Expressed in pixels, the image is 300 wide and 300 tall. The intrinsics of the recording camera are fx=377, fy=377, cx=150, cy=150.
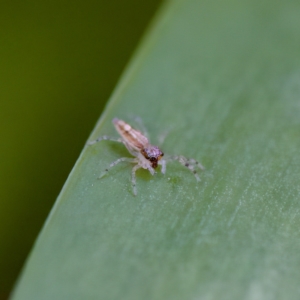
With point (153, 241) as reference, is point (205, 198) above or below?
above

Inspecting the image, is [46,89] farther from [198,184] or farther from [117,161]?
[198,184]

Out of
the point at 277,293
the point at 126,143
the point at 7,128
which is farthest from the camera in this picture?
the point at 7,128

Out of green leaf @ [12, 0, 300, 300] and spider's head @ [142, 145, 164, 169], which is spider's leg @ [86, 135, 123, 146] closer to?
green leaf @ [12, 0, 300, 300]

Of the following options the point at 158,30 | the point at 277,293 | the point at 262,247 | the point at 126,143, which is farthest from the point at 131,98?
the point at 277,293

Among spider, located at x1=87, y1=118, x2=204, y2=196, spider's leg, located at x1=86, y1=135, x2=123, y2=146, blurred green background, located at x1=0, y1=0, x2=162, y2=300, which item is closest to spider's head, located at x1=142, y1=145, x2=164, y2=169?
spider, located at x1=87, y1=118, x2=204, y2=196

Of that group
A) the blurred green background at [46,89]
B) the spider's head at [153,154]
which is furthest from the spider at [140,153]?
the blurred green background at [46,89]

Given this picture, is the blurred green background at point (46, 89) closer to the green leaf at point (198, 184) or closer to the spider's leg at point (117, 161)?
the spider's leg at point (117, 161)

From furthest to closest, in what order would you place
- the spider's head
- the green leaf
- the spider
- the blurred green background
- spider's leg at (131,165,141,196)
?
the blurred green background
the spider's head
the spider
spider's leg at (131,165,141,196)
the green leaf

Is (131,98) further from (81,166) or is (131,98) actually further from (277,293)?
(277,293)
